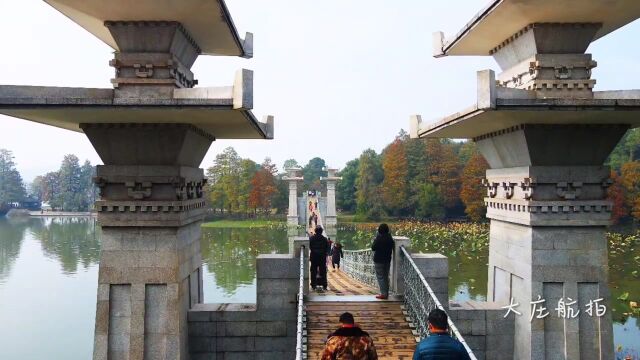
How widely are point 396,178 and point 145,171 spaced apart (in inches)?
1680

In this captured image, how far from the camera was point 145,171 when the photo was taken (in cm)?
816

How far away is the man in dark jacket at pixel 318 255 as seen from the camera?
978 cm

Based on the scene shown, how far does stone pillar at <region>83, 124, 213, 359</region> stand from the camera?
8117 millimetres

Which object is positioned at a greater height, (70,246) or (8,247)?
(70,246)

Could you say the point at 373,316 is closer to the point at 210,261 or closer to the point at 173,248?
the point at 173,248

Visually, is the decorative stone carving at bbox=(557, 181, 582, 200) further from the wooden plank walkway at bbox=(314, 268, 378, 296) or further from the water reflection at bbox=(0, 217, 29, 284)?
the water reflection at bbox=(0, 217, 29, 284)

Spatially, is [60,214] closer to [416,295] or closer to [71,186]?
[71,186]

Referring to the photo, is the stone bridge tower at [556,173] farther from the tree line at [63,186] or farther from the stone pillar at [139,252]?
the tree line at [63,186]

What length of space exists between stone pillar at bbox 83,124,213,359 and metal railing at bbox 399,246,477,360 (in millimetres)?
4130

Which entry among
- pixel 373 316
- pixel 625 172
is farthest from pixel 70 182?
pixel 373 316

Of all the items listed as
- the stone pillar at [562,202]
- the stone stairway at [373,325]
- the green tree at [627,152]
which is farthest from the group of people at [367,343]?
the green tree at [627,152]

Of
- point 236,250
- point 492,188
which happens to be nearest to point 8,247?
point 236,250

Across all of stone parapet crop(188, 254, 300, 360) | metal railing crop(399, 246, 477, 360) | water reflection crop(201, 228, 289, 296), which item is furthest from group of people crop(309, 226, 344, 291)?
water reflection crop(201, 228, 289, 296)

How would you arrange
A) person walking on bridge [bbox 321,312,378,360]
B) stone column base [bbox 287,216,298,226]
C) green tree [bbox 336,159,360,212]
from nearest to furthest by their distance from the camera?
→ 1. person walking on bridge [bbox 321,312,378,360]
2. stone column base [bbox 287,216,298,226]
3. green tree [bbox 336,159,360,212]
